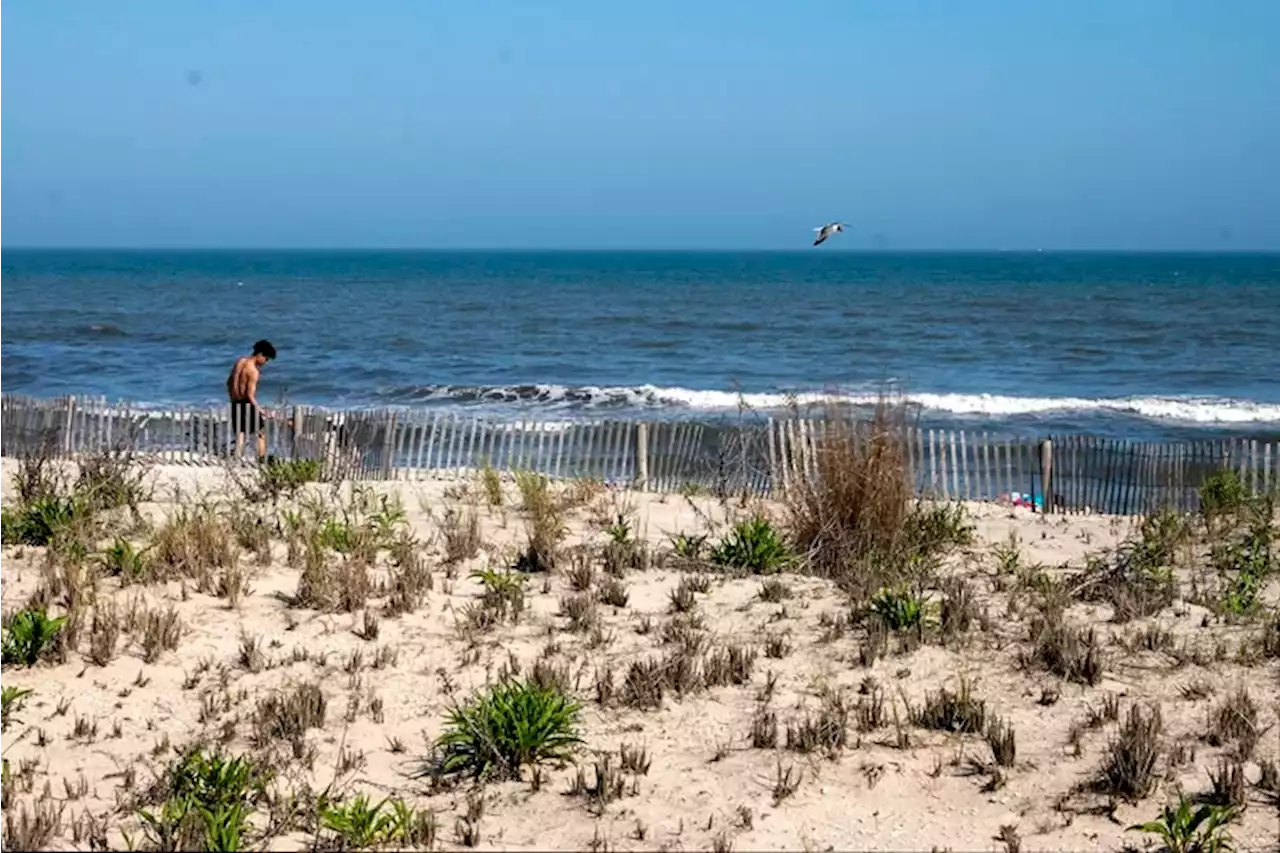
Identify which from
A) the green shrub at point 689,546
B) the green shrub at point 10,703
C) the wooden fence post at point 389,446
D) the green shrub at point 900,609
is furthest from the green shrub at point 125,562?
the wooden fence post at point 389,446

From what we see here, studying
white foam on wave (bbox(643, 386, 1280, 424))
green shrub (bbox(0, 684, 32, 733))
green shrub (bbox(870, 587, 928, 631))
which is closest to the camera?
green shrub (bbox(0, 684, 32, 733))

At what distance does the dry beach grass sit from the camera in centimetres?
495

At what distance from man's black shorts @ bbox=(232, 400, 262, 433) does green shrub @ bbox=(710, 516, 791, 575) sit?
8.10 metres

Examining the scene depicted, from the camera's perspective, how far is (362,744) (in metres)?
5.60

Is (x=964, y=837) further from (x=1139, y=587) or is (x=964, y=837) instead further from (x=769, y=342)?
(x=769, y=342)

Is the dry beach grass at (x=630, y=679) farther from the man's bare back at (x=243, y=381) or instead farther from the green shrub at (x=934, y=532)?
the man's bare back at (x=243, y=381)

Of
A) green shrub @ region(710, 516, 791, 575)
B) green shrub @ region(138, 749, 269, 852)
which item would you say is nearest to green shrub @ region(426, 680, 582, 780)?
green shrub @ region(138, 749, 269, 852)

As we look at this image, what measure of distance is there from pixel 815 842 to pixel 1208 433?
21609mm

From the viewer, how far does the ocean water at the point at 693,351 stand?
91.7ft

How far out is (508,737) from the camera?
5.31m

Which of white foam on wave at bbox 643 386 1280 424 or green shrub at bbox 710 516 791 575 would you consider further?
white foam on wave at bbox 643 386 1280 424

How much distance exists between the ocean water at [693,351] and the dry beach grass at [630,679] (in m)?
2.02

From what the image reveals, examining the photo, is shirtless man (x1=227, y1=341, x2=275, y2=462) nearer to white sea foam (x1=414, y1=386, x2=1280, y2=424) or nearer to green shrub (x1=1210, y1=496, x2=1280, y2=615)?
green shrub (x1=1210, y1=496, x2=1280, y2=615)

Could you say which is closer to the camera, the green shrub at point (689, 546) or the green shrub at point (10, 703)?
the green shrub at point (10, 703)
